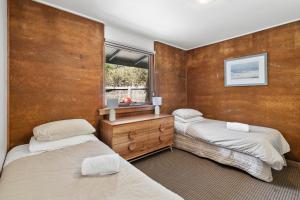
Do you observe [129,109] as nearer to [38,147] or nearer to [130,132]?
[130,132]

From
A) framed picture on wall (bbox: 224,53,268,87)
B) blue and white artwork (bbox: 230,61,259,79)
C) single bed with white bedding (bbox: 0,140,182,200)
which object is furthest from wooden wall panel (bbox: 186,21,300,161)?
single bed with white bedding (bbox: 0,140,182,200)

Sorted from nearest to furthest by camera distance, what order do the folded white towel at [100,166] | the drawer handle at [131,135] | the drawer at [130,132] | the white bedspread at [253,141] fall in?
the folded white towel at [100,166] → the white bedspread at [253,141] → the drawer at [130,132] → the drawer handle at [131,135]

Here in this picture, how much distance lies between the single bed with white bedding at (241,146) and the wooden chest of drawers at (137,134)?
46 centimetres

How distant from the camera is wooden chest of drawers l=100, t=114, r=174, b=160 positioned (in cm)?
219

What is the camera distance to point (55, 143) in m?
1.67

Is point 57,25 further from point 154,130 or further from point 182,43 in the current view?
point 182,43

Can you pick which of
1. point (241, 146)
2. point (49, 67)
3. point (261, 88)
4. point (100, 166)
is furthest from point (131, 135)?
point (261, 88)

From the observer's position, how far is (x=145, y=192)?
93cm

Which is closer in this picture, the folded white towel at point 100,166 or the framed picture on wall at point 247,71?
the folded white towel at point 100,166

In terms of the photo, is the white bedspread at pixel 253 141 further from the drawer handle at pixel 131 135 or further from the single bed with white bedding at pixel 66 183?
the single bed with white bedding at pixel 66 183

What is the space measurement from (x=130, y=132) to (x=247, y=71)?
A: 2.61 m

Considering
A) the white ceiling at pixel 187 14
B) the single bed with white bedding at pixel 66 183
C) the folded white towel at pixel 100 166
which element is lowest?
the single bed with white bedding at pixel 66 183

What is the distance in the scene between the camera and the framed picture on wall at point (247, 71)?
9.02 ft

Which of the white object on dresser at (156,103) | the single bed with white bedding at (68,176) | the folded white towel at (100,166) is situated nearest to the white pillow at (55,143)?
the single bed with white bedding at (68,176)
